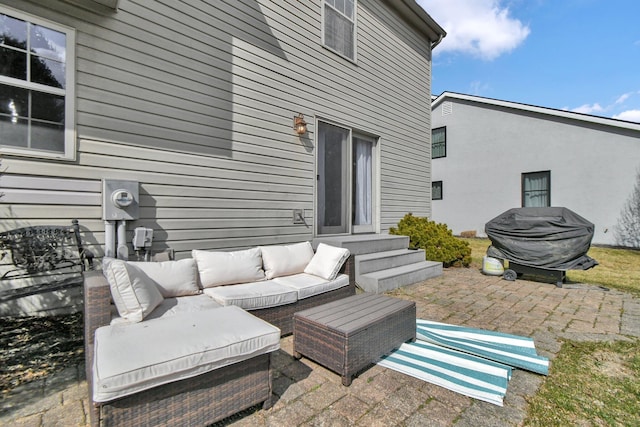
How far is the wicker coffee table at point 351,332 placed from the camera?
2236 millimetres

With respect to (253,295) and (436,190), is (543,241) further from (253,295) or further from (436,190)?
(436,190)

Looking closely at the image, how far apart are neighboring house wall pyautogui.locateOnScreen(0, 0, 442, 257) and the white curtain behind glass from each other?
515 mm

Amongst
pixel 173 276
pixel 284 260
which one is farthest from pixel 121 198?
pixel 284 260

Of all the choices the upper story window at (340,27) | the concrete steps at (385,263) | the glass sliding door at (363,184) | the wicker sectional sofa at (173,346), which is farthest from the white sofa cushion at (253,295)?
the upper story window at (340,27)

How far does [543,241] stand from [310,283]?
167 inches

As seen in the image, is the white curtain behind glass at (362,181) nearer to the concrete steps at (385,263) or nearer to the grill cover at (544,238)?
the concrete steps at (385,263)

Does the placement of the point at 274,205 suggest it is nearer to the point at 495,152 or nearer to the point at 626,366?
the point at 626,366

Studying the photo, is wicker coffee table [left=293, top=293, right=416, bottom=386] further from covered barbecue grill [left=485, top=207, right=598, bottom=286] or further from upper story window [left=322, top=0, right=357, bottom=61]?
upper story window [left=322, top=0, right=357, bottom=61]

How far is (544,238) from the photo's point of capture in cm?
526

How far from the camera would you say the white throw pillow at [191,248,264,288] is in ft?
10.7

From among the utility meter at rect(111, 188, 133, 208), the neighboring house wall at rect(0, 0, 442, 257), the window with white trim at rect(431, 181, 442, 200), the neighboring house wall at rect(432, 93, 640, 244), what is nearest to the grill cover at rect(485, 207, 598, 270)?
the neighboring house wall at rect(0, 0, 442, 257)

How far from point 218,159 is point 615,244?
40.7 ft

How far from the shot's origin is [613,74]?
40.1 feet

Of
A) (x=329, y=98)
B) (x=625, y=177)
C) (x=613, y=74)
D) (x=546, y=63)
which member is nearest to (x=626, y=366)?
(x=329, y=98)
